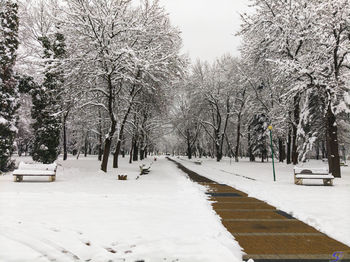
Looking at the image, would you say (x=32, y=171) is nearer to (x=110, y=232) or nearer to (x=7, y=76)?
(x=7, y=76)

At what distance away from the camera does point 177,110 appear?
→ 4997cm

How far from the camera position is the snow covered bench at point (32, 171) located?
40.7ft

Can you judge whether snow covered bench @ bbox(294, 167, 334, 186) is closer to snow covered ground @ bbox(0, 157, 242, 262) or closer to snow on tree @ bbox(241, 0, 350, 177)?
snow on tree @ bbox(241, 0, 350, 177)

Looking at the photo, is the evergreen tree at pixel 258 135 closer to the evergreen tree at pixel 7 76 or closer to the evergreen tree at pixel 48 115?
the evergreen tree at pixel 48 115

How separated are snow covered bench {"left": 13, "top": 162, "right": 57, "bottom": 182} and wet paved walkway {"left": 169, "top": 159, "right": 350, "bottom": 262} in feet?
29.8

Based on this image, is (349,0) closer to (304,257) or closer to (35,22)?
(304,257)

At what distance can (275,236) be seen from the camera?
5.11m

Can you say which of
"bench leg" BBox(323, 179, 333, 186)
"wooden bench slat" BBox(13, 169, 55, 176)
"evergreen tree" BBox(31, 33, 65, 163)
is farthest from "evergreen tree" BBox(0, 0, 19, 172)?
"bench leg" BBox(323, 179, 333, 186)

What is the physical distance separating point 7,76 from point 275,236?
1721cm

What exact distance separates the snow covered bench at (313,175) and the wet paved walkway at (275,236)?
6030mm

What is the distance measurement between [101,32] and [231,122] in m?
37.1

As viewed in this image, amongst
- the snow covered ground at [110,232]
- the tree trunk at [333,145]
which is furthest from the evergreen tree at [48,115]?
the tree trunk at [333,145]

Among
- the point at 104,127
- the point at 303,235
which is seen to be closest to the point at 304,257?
the point at 303,235

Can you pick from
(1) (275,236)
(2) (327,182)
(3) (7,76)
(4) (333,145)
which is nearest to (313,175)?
(2) (327,182)
